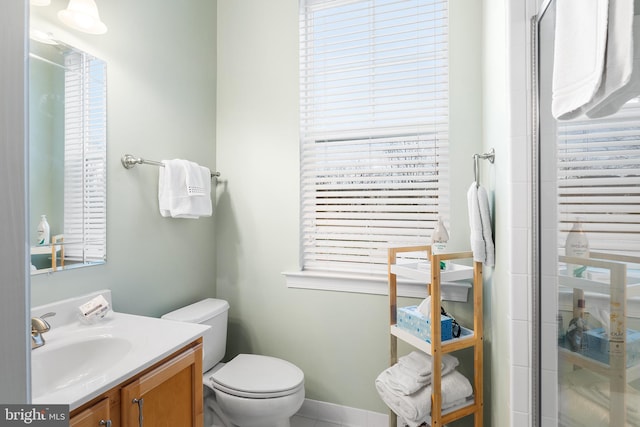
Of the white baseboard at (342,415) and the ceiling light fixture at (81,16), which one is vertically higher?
the ceiling light fixture at (81,16)

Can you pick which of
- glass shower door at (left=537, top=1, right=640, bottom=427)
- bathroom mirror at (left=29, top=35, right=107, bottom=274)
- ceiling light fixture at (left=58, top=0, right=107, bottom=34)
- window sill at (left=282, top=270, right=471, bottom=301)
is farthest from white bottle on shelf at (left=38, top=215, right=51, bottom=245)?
glass shower door at (left=537, top=1, right=640, bottom=427)

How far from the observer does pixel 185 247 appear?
6.12 feet

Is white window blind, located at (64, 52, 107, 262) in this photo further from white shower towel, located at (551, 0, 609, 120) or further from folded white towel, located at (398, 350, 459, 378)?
white shower towel, located at (551, 0, 609, 120)

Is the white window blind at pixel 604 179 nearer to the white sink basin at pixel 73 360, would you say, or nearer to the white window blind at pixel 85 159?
the white sink basin at pixel 73 360

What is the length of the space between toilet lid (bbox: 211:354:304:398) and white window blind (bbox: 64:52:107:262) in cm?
81

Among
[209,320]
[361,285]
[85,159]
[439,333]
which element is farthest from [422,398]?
[85,159]

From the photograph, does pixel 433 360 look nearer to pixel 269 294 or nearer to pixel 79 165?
pixel 269 294

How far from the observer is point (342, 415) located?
1845 millimetres

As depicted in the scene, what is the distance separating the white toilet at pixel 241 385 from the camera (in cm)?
146

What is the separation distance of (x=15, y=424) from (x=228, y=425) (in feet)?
5.28

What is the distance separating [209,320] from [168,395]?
0.68 m

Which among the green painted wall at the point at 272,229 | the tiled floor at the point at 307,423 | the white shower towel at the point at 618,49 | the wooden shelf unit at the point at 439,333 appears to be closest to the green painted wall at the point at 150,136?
the green painted wall at the point at 272,229

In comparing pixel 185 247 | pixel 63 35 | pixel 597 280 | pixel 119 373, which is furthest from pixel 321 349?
pixel 63 35

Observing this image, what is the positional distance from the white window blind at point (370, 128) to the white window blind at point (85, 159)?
103cm
